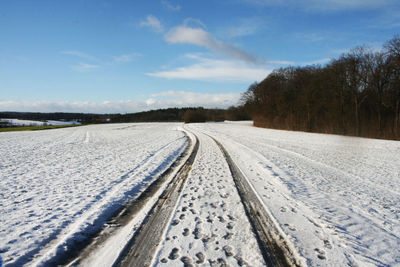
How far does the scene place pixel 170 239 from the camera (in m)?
3.86

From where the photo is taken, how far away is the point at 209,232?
13.4 ft

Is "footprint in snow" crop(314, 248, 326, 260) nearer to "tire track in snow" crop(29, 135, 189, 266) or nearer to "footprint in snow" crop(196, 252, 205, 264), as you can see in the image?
"footprint in snow" crop(196, 252, 205, 264)

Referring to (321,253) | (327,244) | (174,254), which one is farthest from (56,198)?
(327,244)

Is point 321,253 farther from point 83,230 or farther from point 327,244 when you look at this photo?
point 83,230

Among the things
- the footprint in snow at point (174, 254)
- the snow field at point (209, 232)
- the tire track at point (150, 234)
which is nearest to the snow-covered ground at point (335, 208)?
the snow field at point (209, 232)

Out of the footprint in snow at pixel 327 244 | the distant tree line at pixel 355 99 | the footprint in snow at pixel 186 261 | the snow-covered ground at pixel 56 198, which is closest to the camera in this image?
the footprint in snow at pixel 186 261

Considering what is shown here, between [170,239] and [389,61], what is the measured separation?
30.1 m

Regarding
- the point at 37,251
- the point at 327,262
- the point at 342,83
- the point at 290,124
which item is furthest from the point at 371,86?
the point at 37,251

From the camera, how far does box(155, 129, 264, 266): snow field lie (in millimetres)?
3312

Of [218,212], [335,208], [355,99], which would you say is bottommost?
Result: [335,208]

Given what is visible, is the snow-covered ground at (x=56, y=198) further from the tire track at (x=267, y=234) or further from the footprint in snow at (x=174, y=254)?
the tire track at (x=267, y=234)

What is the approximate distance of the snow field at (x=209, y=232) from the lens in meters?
3.31

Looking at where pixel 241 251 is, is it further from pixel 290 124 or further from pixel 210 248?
pixel 290 124

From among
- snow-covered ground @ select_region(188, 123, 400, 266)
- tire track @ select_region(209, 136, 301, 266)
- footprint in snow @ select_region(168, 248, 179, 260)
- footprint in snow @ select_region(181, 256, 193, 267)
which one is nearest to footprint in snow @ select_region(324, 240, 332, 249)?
snow-covered ground @ select_region(188, 123, 400, 266)
